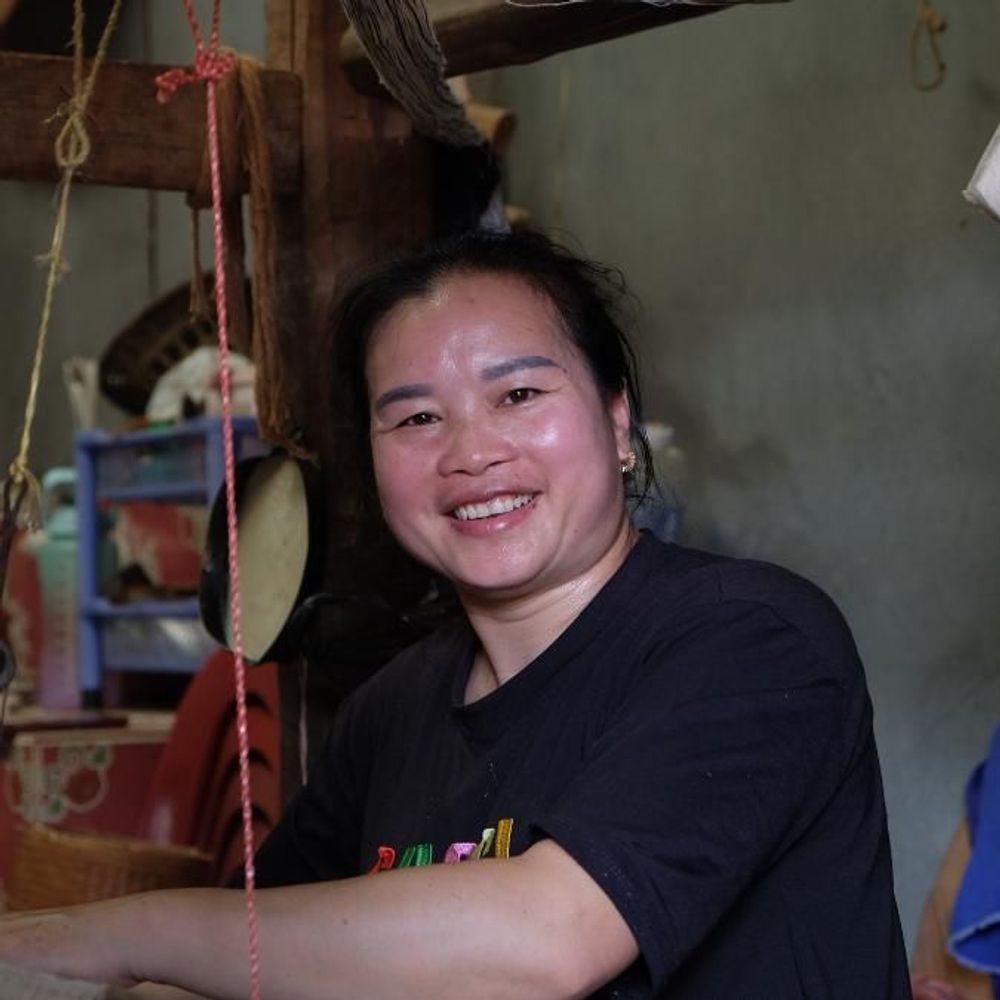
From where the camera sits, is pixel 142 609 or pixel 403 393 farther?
pixel 142 609

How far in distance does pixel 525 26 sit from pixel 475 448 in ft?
2.54

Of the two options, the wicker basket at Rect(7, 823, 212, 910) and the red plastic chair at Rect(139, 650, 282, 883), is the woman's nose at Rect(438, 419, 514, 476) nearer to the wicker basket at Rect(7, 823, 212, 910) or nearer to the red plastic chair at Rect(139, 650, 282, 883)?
the wicker basket at Rect(7, 823, 212, 910)

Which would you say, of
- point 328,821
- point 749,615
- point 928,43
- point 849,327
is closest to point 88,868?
point 328,821

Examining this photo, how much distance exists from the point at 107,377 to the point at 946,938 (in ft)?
10.3

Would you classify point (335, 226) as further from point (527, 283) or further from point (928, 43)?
point (928, 43)

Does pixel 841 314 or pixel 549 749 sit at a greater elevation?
pixel 841 314

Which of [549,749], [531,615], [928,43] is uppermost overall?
[928,43]

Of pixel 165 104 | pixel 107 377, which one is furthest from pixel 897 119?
pixel 107 377

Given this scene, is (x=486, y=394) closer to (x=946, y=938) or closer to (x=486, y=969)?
(x=486, y=969)

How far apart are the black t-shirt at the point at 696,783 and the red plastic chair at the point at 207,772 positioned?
1.48m

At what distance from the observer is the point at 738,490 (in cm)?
342

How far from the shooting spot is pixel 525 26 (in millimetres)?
2150

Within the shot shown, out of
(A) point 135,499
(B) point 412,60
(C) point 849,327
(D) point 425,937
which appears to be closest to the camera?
(D) point 425,937

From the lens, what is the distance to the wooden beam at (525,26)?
2.02 metres
